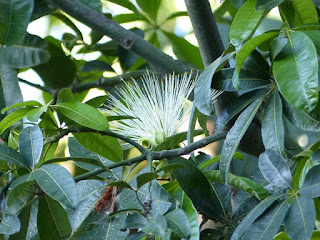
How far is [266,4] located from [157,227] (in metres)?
0.30

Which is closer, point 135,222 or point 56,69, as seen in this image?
point 135,222

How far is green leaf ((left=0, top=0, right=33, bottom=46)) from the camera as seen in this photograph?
95 centimetres

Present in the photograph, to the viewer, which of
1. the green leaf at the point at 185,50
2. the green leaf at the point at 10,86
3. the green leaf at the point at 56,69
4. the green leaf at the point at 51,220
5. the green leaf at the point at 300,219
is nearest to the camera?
the green leaf at the point at 300,219

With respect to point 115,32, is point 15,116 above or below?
below

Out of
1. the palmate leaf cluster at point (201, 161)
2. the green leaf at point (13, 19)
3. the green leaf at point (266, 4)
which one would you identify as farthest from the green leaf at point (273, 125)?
the green leaf at point (13, 19)

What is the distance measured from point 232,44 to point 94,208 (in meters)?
0.27

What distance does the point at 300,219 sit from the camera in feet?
1.90

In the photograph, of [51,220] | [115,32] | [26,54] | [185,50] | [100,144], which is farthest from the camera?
[185,50]

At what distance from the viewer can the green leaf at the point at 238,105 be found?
0.73 meters

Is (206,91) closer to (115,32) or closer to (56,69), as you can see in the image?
(115,32)

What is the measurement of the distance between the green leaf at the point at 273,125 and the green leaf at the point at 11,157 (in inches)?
12.1

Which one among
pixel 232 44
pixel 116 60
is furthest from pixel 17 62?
pixel 232 44

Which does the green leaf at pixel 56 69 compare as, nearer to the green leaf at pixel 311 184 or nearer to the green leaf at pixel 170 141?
the green leaf at pixel 170 141

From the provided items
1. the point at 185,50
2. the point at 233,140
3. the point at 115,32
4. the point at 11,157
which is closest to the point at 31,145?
the point at 11,157
